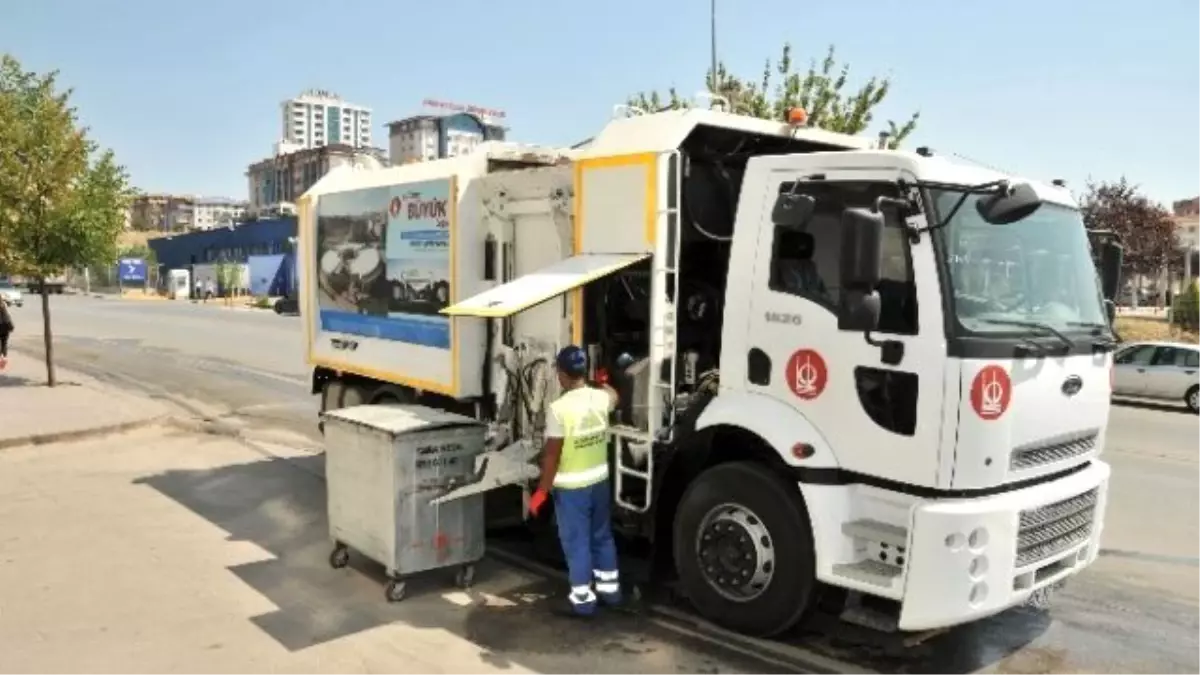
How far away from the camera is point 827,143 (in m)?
6.71

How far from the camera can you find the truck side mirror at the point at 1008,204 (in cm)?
460

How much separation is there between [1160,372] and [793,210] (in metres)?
16.1

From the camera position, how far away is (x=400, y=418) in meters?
6.30

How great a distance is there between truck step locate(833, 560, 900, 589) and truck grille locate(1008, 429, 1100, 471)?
0.78m

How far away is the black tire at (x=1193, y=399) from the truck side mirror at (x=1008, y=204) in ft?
50.9

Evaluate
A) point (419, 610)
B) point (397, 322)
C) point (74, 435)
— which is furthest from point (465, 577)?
point (74, 435)

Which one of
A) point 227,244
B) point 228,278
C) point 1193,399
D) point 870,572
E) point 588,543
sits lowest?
point 1193,399

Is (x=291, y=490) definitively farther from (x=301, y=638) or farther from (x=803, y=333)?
(x=803, y=333)

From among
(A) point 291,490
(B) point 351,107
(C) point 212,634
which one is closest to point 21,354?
(A) point 291,490

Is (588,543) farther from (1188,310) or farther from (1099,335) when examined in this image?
(1188,310)

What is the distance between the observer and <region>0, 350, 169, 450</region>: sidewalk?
37.2 feet

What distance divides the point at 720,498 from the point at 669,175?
1864mm

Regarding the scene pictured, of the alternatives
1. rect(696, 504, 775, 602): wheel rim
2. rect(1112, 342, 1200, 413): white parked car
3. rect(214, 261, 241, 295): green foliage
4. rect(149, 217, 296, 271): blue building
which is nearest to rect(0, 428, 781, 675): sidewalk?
rect(696, 504, 775, 602): wheel rim

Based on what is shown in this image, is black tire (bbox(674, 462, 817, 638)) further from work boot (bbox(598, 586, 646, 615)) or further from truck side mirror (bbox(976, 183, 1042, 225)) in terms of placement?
truck side mirror (bbox(976, 183, 1042, 225))
